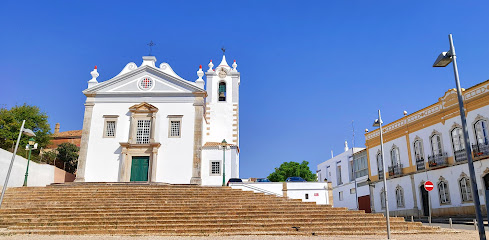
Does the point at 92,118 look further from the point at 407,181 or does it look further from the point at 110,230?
the point at 407,181

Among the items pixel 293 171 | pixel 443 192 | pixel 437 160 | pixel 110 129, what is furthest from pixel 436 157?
pixel 293 171

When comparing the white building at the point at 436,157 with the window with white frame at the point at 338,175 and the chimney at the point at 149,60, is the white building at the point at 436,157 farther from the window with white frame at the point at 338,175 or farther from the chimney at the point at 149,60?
the chimney at the point at 149,60

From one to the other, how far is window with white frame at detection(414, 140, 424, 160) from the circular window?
18.8 meters

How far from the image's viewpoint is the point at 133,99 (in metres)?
26.5

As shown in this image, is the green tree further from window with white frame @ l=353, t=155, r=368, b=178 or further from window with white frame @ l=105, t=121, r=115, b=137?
window with white frame @ l=353, t=155, r=368, b=178

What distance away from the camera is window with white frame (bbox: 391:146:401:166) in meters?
28.1

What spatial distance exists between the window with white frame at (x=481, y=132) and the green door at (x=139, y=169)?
1990 centimetres

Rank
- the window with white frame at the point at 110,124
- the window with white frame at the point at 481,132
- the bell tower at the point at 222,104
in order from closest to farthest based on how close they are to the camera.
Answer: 1. the window with white frame at the point at 481,132
2. the window with white frame at the point at 110,124
3. the bell tower at the point at 222,104

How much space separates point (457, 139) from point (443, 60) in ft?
52.8

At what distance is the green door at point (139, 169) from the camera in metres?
24.9

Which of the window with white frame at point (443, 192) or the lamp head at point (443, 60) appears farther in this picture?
the window with white frame at point (443, 192)

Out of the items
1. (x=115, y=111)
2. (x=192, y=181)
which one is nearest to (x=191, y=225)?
(x=192, y=181)

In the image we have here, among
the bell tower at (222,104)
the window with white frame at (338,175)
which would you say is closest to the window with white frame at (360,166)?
the window with white frame at (338,175)

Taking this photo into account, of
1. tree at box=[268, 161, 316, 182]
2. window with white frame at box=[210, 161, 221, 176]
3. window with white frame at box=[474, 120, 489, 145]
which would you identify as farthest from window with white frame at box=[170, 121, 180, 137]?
tree at box=[268, 161, 316, 182]
